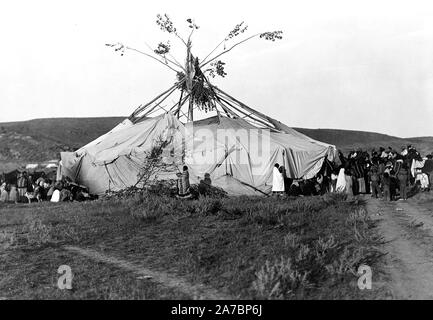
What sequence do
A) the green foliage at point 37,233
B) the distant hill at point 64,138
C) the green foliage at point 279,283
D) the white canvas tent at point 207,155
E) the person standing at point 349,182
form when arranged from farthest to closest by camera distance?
1. the distant hill at point 64,138
2. the white canvas tent at point 207,155
3. the person standing at point 349,182
4. the green foliage at point 37,233
5. the green foliage at point 279,283

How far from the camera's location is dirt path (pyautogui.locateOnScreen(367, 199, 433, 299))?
671cm

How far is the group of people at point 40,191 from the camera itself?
17.2 m

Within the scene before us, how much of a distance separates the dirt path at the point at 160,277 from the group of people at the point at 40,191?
8408 millimetres

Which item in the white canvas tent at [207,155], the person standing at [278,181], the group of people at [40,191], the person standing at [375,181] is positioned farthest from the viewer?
the white canvas tent at [207,155]

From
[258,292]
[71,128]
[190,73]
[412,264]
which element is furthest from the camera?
[71,128]

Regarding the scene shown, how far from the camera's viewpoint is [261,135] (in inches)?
746

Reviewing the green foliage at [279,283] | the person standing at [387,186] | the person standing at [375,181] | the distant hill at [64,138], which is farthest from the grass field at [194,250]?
the distant hill at [64,138]

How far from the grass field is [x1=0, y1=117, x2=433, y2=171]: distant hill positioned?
14.1 meters

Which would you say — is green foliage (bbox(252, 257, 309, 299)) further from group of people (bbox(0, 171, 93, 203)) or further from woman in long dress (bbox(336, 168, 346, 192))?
group of people (bbox(0, 171, 93, 203))

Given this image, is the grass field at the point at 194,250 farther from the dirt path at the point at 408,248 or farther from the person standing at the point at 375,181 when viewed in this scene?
the person standing at the point at 375,181

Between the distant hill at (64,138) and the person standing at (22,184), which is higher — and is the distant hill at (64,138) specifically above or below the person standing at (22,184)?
above
